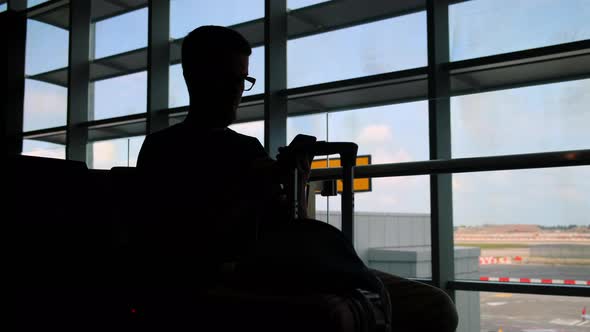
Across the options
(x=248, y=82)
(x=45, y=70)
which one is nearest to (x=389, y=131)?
(x=248, y=82)

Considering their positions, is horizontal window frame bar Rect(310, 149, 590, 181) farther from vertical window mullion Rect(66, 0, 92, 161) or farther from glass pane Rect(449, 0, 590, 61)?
vertical window mullion Rect(66, 0, 92, 161)

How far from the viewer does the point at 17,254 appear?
753mm

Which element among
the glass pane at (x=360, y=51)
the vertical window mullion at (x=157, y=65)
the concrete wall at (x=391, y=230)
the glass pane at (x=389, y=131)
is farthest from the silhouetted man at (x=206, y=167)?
the vertical window mullion at (x=157, y=65)

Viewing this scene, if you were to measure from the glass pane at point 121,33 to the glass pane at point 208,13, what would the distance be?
0.71 m

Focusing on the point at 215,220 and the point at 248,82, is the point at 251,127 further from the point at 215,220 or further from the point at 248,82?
the point at 215,220

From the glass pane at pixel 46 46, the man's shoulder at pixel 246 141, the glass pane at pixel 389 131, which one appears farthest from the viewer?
the glass pane at pixel 46 46

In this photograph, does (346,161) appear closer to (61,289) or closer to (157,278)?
(157,278)

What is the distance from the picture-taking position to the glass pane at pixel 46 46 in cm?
807

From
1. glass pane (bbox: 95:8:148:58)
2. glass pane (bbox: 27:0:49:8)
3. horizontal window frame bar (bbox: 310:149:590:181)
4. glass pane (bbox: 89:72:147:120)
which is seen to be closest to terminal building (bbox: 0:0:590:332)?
horizontal window frame bar (bbox: 310:149:590:181)

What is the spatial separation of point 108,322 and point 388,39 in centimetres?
548

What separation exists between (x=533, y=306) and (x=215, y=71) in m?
2.85

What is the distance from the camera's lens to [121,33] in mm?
7672

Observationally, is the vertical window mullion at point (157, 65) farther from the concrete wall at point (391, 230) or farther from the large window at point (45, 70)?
the concrete wall at point (391, 230)

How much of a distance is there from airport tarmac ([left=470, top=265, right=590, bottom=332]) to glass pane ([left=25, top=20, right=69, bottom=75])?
687 cm
